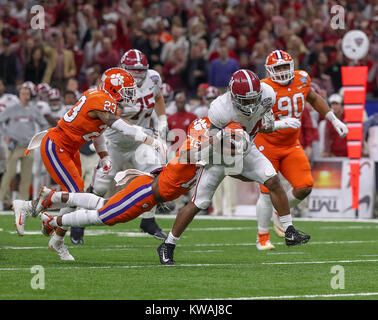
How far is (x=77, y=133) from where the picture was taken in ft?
27.8

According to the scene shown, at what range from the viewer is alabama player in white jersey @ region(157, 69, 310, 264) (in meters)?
7.69

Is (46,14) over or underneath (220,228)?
over

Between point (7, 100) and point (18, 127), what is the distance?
93 centimetres

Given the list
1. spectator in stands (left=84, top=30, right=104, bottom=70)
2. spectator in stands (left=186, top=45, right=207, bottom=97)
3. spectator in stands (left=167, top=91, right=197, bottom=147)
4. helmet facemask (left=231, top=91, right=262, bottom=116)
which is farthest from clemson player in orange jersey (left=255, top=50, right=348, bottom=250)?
spectator in stands (left=84, top=30, right=104, bottom=70)

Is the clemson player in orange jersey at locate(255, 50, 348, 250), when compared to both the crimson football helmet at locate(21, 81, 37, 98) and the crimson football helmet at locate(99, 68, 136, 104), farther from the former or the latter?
the crimson football helmet at locate(21, 81, 37, 98)

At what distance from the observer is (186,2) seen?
19594 millimetres

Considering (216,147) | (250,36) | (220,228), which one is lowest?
(220,228)

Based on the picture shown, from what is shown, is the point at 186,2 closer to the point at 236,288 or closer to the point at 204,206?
the point at 204,206

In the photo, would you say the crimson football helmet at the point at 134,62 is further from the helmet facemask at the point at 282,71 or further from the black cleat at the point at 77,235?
the black cleat at the point at 77,235

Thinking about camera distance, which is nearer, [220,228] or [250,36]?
[220,228]

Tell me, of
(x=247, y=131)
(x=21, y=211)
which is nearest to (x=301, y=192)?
(x=247, y=131)

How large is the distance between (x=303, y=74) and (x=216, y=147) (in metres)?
2.38
